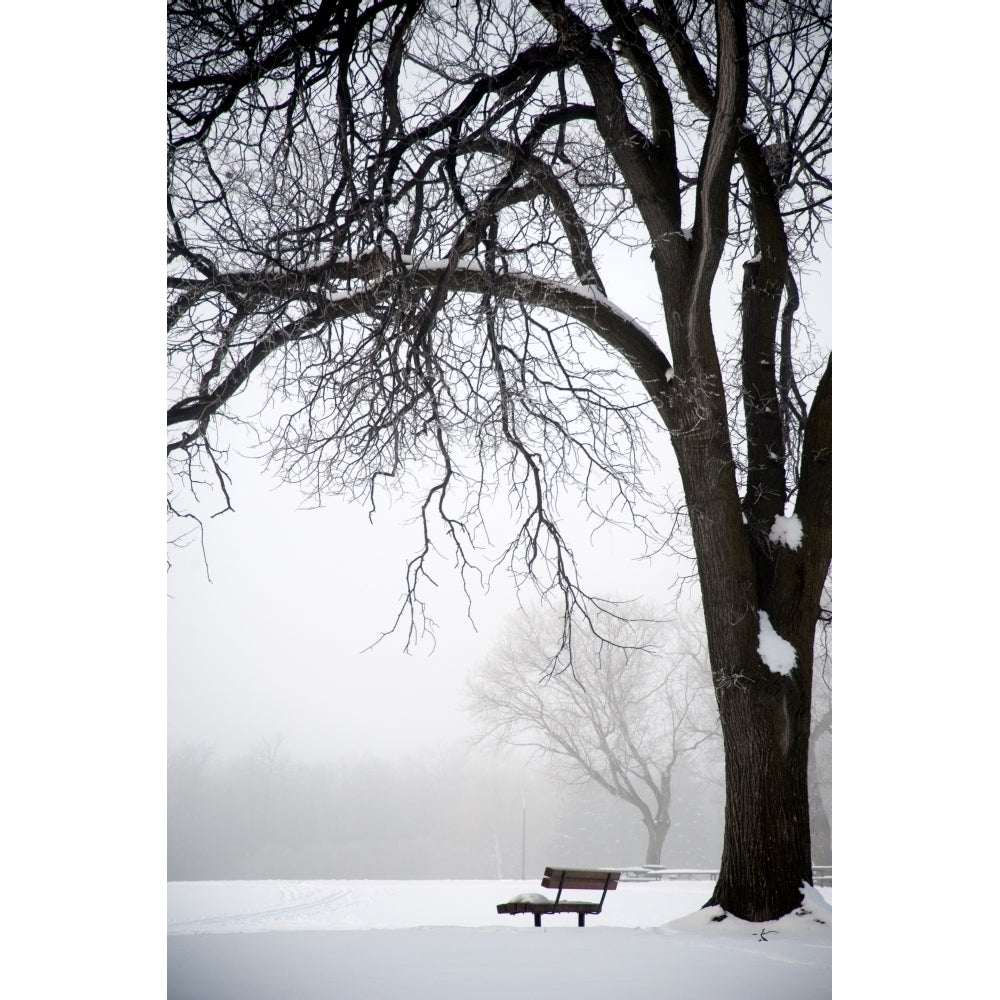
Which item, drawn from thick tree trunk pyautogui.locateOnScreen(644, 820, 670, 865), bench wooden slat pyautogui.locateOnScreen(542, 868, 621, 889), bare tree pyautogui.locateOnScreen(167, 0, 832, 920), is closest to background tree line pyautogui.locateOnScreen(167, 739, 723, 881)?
thick tree trunk pyautogui.locateOnScreen(644, 820, 670, 865)

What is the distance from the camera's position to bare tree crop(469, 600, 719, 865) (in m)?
14.4

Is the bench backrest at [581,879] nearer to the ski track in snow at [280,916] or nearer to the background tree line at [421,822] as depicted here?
the ski track in snow at [280,916]

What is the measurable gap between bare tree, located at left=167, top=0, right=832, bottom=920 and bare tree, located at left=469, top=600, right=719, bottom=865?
965 cm

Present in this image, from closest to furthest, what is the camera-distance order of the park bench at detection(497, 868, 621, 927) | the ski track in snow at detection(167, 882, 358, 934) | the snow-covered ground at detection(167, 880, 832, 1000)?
the snow-covered ground at detection(167, 880, 832, 1000) → the park bench at detection(497, 868, 621, 927) → the ski track in snow at detection(167, 882, 358, 934)

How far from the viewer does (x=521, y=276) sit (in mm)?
4227

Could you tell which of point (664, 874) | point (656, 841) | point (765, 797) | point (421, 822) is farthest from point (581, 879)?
point (421, 822)

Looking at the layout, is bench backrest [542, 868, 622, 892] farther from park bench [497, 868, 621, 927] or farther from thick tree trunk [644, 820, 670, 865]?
thick tree trunk [644, 820, 670, 865]

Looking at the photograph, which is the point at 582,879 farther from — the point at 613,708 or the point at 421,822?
the point at 421,822

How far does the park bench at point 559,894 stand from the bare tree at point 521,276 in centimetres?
72
